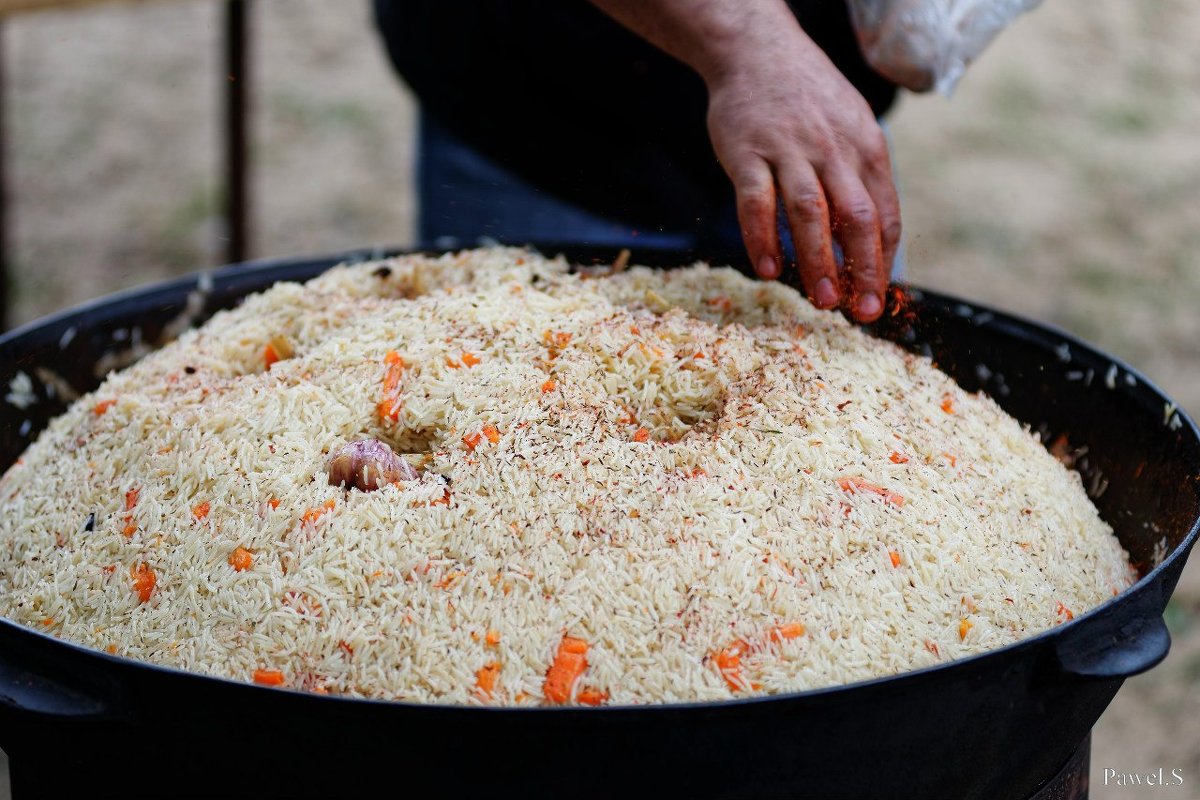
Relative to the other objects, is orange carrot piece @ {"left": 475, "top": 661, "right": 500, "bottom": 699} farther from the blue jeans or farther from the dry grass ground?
the dry grass ground

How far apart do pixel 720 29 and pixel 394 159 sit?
6054mm

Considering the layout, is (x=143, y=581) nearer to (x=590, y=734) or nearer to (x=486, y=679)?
(x=486, y=679)

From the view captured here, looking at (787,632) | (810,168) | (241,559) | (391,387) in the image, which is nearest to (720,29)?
(810,168)

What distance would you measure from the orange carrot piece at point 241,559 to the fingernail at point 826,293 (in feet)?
3.05

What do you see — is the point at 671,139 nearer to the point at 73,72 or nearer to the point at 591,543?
the point at 591,543

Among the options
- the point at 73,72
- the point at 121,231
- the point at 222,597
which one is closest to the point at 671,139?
the point at 222,597

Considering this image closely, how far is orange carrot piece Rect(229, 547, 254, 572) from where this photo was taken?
144 cm

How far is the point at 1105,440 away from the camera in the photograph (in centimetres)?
201

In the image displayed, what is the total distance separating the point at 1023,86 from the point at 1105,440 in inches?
290

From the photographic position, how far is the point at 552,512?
147 cm

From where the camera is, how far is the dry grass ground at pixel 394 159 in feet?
20.9

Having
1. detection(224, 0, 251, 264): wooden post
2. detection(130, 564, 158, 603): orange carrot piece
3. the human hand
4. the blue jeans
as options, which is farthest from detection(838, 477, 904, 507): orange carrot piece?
detection(224, 0, 251, 264): wooden post

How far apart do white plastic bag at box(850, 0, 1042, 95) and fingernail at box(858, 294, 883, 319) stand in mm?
609

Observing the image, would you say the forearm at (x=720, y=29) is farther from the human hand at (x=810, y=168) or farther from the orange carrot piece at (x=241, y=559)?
the orange carrot piece at (x=241, y=559)
